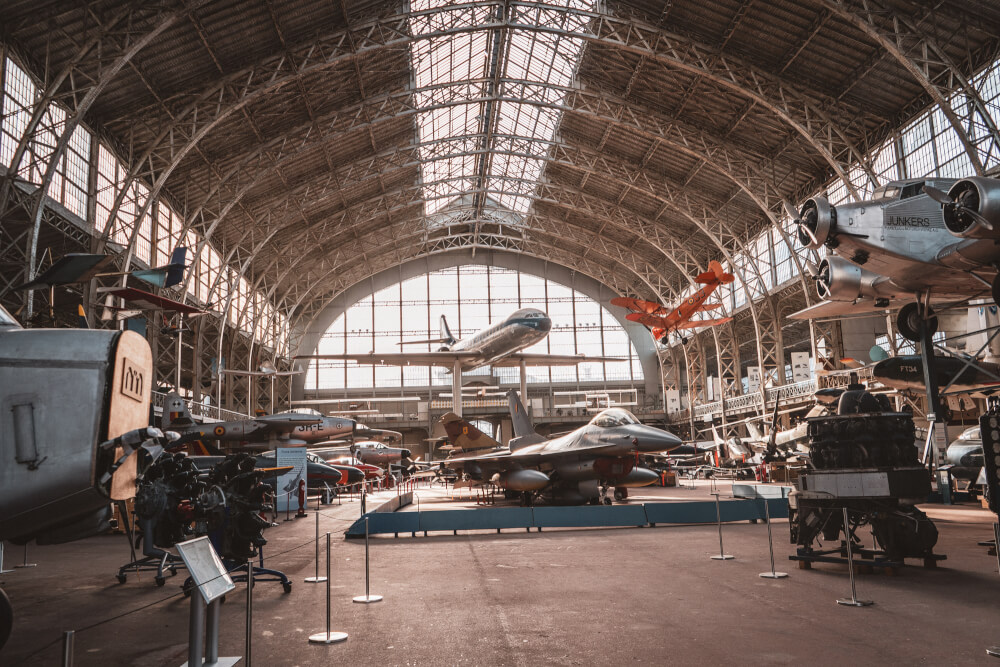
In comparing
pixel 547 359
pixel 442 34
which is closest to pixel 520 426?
pixel 442 34

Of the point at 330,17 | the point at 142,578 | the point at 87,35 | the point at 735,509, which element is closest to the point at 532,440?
the point at 735,509

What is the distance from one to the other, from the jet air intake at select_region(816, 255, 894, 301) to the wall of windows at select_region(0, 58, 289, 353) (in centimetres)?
2013

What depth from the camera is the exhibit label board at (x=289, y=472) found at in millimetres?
20375

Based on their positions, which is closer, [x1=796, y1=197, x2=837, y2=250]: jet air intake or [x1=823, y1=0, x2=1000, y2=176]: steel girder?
[x1=796, y1=197, x2=837, y2=250]: jet air intake

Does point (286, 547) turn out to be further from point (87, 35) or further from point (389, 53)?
point (389, 53)

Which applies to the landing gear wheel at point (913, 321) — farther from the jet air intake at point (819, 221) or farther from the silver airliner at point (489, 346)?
the silver airliner at point (489, 346)

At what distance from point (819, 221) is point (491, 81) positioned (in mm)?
23176

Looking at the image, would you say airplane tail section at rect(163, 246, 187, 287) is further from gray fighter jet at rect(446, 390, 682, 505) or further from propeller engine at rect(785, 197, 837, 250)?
propeller engine at rect(785, 197, 837, 250)

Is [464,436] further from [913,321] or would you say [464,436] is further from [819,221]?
[819,221]

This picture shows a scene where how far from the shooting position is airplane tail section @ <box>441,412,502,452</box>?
91.7 ft

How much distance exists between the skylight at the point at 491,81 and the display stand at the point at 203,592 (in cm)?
2342

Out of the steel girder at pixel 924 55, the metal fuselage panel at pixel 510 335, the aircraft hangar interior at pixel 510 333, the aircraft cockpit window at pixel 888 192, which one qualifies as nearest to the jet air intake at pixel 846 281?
the aircraft hangar interior at pixel 510 333

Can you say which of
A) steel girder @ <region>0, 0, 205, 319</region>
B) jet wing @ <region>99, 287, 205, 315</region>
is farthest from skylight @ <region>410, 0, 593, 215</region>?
jet wing @ <region>99, 287, 205, 315</region>

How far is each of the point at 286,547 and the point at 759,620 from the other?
9.37 metres
